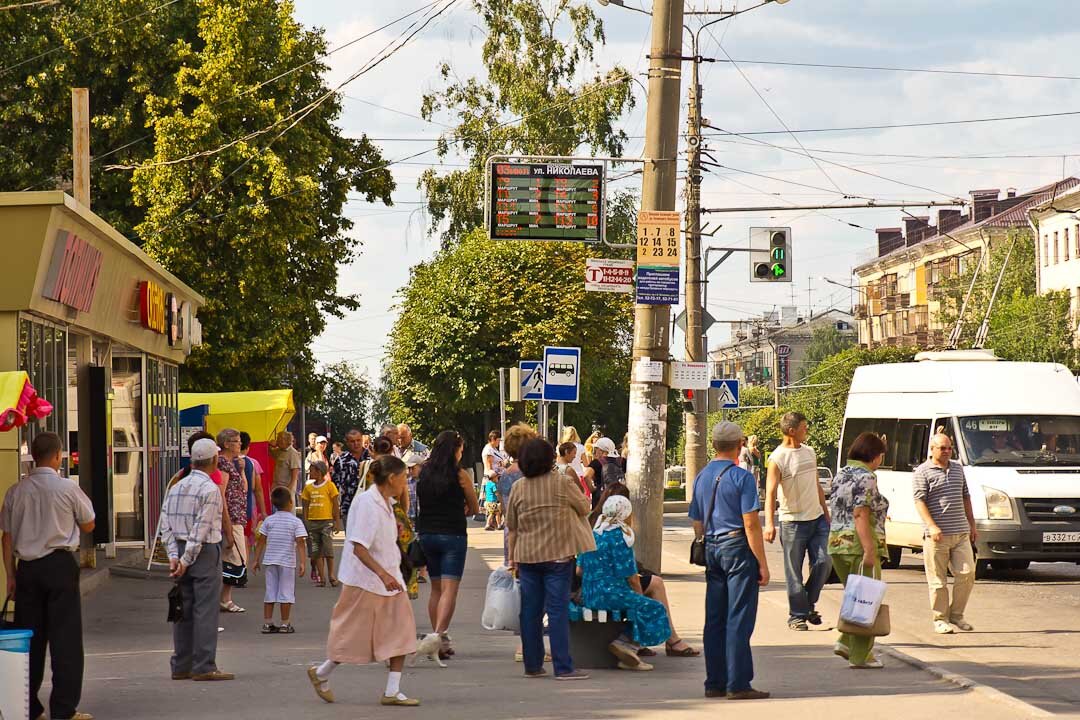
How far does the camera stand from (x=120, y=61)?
35.5 m

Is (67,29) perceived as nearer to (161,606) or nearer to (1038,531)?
(161,606)

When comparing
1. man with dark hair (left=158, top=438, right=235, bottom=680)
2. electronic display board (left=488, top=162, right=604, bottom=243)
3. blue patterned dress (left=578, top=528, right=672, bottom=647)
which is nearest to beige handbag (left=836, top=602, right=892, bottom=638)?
blue patterned dress (left=578, top=528, right=672, bottom=647)

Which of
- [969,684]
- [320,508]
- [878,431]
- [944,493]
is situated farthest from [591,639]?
[878,431]

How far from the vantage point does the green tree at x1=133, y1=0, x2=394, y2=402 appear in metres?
33.9

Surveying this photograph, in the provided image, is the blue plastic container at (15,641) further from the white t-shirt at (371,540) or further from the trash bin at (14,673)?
the white t-shirt at (371,540)

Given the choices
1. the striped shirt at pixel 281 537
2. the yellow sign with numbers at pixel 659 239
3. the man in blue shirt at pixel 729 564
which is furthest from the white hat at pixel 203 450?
the yellow sign with numbers at pixel 659 239

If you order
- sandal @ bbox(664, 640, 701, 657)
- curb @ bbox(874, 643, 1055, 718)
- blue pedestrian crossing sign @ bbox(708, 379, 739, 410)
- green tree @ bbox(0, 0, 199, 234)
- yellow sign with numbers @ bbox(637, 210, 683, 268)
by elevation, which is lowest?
sandal @ bbox(664, 640, 701, 657)

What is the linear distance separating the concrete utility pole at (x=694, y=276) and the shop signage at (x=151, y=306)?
1042cm

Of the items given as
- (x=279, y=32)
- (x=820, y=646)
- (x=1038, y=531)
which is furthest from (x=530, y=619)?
(x=279, y=32)

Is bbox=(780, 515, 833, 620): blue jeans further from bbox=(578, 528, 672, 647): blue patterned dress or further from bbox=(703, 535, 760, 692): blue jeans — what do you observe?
bbox=(703, 535, 760, 692): blue jeans

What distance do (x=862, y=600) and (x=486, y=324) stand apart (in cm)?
3960

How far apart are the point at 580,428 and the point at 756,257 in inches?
1274

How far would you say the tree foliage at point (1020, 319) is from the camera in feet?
212

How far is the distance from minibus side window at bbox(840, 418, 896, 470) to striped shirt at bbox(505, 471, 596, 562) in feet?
30.9
